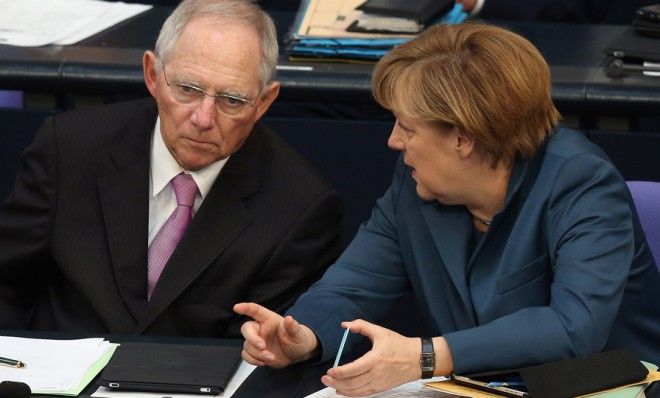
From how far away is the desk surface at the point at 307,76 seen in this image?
3.54m

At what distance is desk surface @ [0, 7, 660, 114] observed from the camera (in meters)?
3.54

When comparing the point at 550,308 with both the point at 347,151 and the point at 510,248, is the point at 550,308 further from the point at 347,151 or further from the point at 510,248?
the point at 347,151

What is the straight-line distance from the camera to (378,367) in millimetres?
2357

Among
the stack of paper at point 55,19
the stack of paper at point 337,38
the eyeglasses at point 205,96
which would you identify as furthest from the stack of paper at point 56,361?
the stack of paper at point 55,19

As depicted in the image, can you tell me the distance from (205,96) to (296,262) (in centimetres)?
41

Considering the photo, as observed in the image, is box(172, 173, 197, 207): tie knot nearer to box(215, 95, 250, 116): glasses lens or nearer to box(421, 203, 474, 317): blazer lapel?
box(215, 95, 250, 116): glasses lens

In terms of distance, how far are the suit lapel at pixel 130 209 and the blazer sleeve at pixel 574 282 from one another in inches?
34.7

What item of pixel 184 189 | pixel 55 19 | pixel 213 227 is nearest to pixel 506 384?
pixel 213 227

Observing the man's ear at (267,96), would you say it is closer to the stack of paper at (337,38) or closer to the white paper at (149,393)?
the stack of paper at (337,38)

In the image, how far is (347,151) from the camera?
3791 millimetres

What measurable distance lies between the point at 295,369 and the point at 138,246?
0.63 meters

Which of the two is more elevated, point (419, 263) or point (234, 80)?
point (234, 80)

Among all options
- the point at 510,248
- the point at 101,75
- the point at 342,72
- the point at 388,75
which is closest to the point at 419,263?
the point at 510,248

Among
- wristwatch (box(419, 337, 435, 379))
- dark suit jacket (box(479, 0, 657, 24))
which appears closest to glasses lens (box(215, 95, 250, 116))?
wristwatch (box(419, 337, 435, 379))
